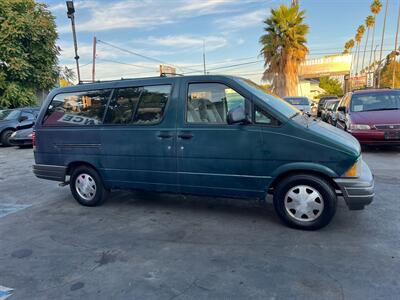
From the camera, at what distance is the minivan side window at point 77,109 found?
16.0 feet

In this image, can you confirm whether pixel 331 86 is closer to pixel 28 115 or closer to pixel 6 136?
pixel 28 115

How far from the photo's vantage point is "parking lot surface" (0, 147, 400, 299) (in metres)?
2.81

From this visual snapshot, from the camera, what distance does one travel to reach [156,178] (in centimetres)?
455

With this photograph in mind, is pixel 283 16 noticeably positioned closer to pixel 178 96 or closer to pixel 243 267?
pixel 178 96

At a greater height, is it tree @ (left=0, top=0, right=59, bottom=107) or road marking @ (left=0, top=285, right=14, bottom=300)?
tree @ (left=0, top=0, right=59, bottom=107)

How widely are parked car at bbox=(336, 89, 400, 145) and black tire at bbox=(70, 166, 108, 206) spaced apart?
6.66 m

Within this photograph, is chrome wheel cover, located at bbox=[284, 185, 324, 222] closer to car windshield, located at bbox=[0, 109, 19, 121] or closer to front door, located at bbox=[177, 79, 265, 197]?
front door, located at bbox=[177, 79, 265, 197]

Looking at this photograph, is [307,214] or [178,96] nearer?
[307,214]

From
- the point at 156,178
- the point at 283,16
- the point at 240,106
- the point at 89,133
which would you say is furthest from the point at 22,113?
the point at 283,16

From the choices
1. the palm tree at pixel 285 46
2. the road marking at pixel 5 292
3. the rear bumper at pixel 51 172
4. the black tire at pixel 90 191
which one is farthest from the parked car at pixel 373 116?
the palm tree at pixel 285 46

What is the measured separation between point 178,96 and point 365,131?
241 inches

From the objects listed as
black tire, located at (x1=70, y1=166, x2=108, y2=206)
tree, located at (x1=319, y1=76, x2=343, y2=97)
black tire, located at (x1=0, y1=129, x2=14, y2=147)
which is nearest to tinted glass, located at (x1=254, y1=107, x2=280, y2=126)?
black tire, located at (x1=70, y1=166, x2=108, y2=206)

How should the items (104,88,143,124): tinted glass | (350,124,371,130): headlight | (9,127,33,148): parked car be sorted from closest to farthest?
(104,88,143,124): tinted glass < (350,124,371,130): headlight < (9,127,33,148): parked car

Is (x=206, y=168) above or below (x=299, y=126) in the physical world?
below
